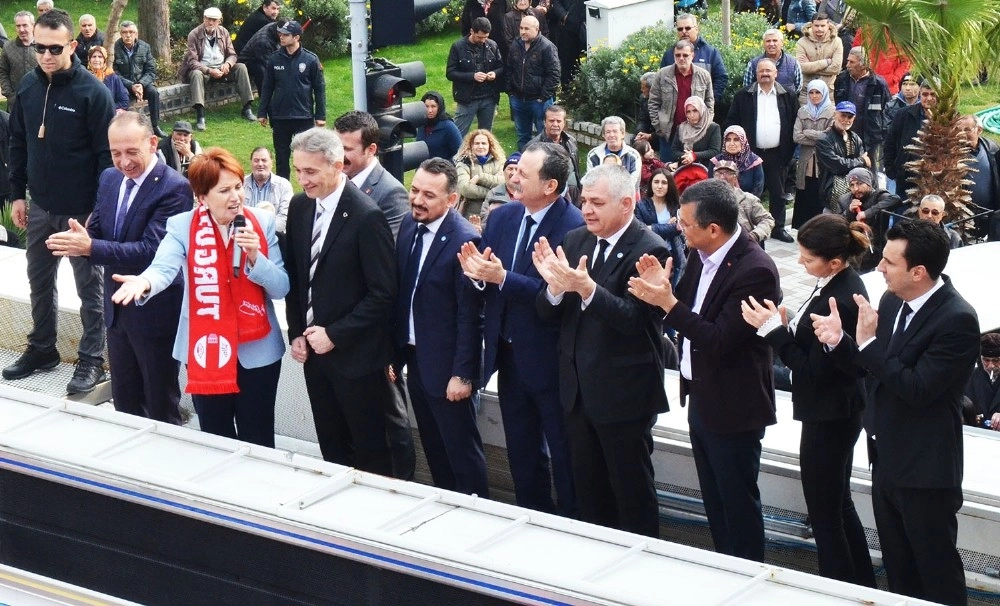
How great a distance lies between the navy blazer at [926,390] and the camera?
5148 millimetres

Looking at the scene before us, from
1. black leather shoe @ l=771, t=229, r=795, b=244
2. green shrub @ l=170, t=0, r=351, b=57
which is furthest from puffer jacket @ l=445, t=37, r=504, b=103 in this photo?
green shrub @ l=170, t=0, r=351, b=57

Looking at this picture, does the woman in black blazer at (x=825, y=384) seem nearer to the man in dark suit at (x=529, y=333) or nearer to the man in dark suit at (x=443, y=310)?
the man in dark suit at (x=529, y=333)

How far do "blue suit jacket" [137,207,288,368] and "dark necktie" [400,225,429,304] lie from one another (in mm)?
571

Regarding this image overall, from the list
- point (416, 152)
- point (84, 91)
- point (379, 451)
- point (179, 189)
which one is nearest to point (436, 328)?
point (379, 451)

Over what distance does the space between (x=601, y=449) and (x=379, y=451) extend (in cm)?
118

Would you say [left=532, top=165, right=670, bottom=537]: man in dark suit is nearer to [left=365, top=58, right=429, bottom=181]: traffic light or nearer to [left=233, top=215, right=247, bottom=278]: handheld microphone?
[left=233, top=215, right=247, bottom=278]: handheld microphone

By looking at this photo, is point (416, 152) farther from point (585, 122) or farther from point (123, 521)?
point (585, 122)

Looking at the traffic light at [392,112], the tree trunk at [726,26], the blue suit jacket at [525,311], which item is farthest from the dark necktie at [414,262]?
the tree trunk at [726,26]

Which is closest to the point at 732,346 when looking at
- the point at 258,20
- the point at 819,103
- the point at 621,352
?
the point at 621,352

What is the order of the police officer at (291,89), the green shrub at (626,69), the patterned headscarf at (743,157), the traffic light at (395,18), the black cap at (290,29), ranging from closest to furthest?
the traffic light at (395,18), the patterned headscarf at (743,157), the black cap at (290,29), the police officer at (291,89), the green shrub at (626,69)

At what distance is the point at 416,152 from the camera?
9.50 meters

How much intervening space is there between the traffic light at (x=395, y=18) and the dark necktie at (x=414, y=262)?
2887 millimetres

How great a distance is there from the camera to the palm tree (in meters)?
10.5

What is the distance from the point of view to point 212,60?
18266 mm
